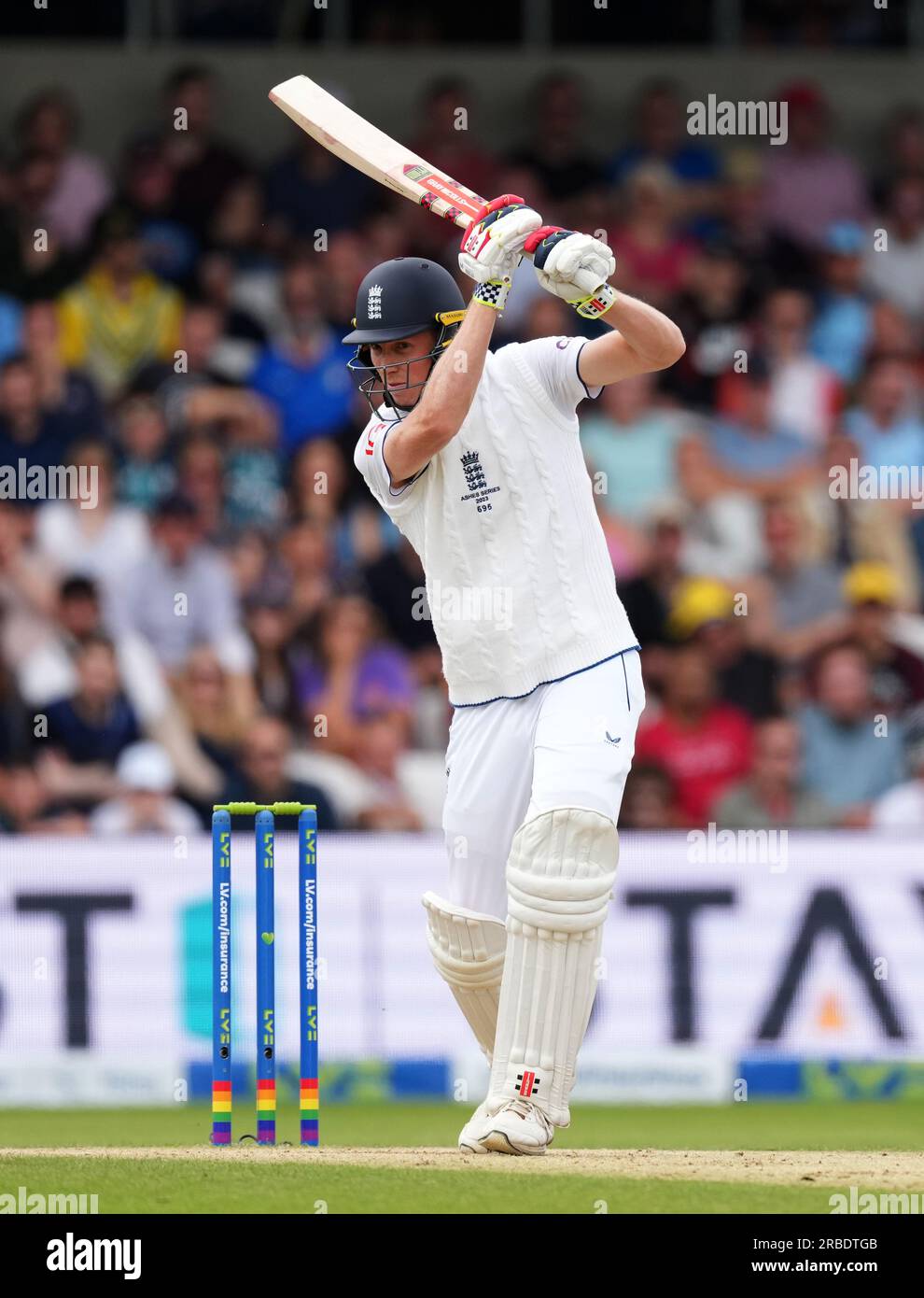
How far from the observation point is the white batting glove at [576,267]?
6148mm

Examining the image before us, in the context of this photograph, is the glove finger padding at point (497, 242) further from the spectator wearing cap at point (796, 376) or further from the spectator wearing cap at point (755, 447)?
the spectator wearing cap at point (796, 376)

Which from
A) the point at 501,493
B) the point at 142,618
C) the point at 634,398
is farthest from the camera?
the point at 634,398

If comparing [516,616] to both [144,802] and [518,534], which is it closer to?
[518,534]

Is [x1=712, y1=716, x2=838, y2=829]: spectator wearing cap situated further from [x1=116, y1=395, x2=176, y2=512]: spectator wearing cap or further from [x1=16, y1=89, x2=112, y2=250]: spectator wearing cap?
[x1=16, y1=89, x2=112, y2=250]: spectator wearing cap

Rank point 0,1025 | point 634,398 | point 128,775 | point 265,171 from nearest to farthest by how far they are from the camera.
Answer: point 0,1025 < point 128,775 < point 634,398 < point 265,171

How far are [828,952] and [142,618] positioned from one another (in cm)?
395

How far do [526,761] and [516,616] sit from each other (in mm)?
408

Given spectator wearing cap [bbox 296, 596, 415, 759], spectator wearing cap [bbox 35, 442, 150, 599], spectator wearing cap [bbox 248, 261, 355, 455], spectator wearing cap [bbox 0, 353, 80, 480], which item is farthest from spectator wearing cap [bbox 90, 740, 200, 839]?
spectator wearing cap [bbox 248, 261, 355, 455]

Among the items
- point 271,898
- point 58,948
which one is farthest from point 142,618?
point 271,898

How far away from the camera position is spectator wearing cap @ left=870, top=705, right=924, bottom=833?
10.8 m

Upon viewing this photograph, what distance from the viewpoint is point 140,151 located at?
13.2m

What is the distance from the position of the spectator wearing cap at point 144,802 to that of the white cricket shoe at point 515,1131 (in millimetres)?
4195

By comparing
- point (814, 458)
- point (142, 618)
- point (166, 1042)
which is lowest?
point (166, 1042)

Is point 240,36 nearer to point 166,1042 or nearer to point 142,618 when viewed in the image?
point 142,618
